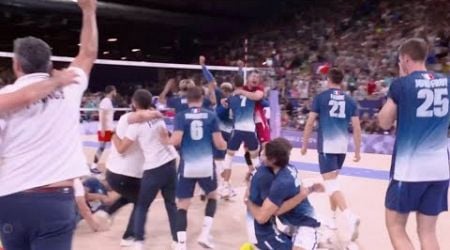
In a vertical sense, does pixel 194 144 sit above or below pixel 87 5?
below

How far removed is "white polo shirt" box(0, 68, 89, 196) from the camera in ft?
8.31

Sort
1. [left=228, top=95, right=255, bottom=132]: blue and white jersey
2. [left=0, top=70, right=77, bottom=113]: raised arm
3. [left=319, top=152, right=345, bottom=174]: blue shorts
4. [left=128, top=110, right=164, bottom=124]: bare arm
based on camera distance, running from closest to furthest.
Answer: [left=0, top=70, right=77, bottom=113]: raised arm → [left=128, top=110, right=164, bottom=124]: bare arm → [left=319, top=152, right=345, bottom=174]: blue shorts → [left=228, top=95, right=255, bottom=132]: blue and white jersey

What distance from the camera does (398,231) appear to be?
13.7ft

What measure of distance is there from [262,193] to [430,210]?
1.13 metres

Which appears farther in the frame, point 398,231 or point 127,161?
point 127,161

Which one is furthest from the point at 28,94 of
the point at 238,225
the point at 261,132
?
the point at 261,132

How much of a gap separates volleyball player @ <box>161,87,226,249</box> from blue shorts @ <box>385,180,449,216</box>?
2047mm

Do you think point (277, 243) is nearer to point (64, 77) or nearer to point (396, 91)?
point (396, 91)

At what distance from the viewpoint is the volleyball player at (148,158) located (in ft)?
17.9

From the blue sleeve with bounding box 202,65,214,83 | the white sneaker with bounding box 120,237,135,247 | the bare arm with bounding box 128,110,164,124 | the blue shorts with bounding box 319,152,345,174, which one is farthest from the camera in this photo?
the blue sleeve with bounding box 202,65,214,83

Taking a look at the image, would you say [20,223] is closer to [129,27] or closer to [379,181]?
[379,181]

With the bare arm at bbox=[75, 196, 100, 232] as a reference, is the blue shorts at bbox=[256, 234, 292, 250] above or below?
above

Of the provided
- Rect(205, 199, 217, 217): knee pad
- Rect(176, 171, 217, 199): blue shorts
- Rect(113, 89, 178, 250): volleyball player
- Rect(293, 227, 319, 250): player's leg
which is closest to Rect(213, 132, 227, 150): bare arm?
Rect(176, 171, 217, 199): blue shorts

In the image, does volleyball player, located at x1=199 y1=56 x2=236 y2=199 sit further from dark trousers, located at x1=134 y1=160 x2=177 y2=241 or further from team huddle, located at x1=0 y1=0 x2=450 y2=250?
dark trousers, located at x1=134 y1=160 x2=177 y2=241
